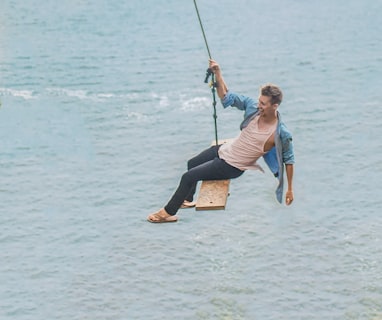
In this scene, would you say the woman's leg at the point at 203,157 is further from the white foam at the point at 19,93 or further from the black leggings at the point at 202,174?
the white foam at the point at 19,93

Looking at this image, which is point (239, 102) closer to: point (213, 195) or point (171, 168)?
point (213, 195)

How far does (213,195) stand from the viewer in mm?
20484

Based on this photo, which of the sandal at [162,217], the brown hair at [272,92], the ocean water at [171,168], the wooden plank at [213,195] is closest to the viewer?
the brown hair at [272,92]

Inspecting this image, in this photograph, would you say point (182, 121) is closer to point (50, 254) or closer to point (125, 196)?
point (125, 196)

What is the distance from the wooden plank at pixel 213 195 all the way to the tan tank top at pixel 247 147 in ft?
1.76

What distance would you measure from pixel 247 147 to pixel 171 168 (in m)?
75.8

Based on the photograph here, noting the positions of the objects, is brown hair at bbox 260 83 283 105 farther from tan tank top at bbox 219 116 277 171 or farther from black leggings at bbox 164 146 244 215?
black leggings at bbox 164 146 244 215

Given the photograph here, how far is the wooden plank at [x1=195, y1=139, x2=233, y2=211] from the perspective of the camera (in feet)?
65.9

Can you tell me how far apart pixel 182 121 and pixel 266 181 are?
11314mm

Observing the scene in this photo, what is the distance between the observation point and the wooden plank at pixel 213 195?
2009cm

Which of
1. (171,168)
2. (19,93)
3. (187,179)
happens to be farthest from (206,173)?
(19,93)

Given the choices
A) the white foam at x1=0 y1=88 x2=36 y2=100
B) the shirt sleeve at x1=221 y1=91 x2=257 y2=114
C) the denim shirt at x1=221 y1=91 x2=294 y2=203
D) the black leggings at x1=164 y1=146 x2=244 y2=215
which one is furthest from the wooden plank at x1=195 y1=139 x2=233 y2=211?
the white foam at x1=0 y1=88 x2=36 y2=100

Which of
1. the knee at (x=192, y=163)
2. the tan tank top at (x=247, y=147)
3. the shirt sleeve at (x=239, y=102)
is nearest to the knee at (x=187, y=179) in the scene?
the knee at (x=192, y=163)

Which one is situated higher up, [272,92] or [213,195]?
[272,92]
